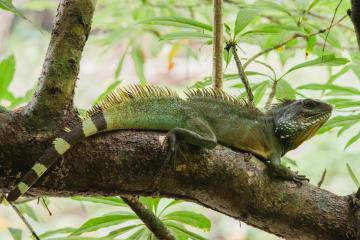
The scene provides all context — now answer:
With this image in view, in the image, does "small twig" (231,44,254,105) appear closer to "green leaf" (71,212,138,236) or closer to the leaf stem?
the leaf stem

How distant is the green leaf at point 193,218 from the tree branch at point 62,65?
77cm

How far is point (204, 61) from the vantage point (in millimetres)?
2494

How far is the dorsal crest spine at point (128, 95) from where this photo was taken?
167cm

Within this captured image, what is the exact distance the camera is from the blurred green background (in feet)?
7.45

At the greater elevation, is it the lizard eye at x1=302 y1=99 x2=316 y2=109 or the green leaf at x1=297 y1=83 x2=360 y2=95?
the green leaf at x1=297 y1=83 x2=360 y2=95

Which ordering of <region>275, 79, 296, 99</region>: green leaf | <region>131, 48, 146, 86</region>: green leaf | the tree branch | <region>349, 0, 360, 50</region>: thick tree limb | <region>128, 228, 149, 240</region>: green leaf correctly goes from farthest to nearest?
<region>131, 48, 146, 86</region>: green leaf
<region>275, 79, 296, 99</region>: green leaf
<region>128, 228, 149, 240</region>: green leaf
the tree branch
<region>349, 0, 360, 50</region>: thick tree limb

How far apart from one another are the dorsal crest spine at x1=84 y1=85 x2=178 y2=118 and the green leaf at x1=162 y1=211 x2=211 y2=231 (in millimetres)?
492

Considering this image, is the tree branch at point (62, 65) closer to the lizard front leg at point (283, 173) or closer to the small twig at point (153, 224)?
the small twig at point (153, 224)

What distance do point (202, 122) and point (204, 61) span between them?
61cm

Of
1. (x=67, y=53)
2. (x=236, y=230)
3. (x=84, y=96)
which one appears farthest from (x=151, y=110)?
(x=84, y=96)

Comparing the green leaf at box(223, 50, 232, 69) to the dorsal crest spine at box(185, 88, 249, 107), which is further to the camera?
the green leaf at box(223, 50, 232, 69)

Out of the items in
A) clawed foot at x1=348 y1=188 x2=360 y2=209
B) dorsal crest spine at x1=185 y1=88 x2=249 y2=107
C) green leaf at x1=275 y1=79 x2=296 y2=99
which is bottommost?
clawed foot at x1=348 y1=188 x2=360 y2=209

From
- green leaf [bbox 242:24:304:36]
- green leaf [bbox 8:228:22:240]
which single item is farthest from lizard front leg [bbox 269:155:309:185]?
green leaf [bbox 8:228:22:240]

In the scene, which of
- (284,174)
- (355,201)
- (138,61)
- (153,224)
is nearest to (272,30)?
(284,174)
